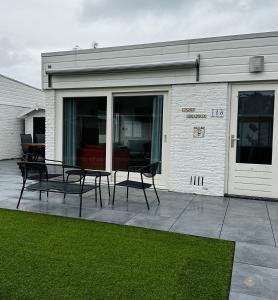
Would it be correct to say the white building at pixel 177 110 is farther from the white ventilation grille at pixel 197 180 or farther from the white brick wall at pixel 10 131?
the white brick wall at pixel 10 131

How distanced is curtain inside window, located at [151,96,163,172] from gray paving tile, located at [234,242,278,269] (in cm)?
357

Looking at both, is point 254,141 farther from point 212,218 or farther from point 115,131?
point 115,131

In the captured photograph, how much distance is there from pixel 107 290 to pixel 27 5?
26.5 ft

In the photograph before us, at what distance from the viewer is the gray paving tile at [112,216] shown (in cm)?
464

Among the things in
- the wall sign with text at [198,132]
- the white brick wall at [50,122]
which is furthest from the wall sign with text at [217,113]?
the white brick wall at [50,122]

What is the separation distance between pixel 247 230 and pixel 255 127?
2567 millimetres

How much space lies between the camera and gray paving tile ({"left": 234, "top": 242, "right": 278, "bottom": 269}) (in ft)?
10.7

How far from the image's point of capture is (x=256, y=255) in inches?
136

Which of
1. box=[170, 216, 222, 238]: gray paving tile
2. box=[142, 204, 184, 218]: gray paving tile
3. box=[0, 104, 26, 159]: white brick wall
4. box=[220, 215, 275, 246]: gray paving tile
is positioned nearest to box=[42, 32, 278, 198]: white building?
box=[142, 204, 184, 218]: gray paving tile

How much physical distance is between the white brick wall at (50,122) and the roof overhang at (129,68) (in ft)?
0.89

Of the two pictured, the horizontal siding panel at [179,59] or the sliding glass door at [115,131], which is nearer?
the horizontal siding panel at [179,59]

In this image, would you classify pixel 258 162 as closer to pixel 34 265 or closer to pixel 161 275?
pixel 161 275

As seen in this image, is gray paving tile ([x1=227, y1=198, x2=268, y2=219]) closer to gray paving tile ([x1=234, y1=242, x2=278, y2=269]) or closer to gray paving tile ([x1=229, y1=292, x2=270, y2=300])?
gray paving tile ([x1=234, y1=242, x2=278, y2=269])

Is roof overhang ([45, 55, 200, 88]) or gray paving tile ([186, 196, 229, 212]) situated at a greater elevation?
roof overhang ([45, 55, 200, 88])
